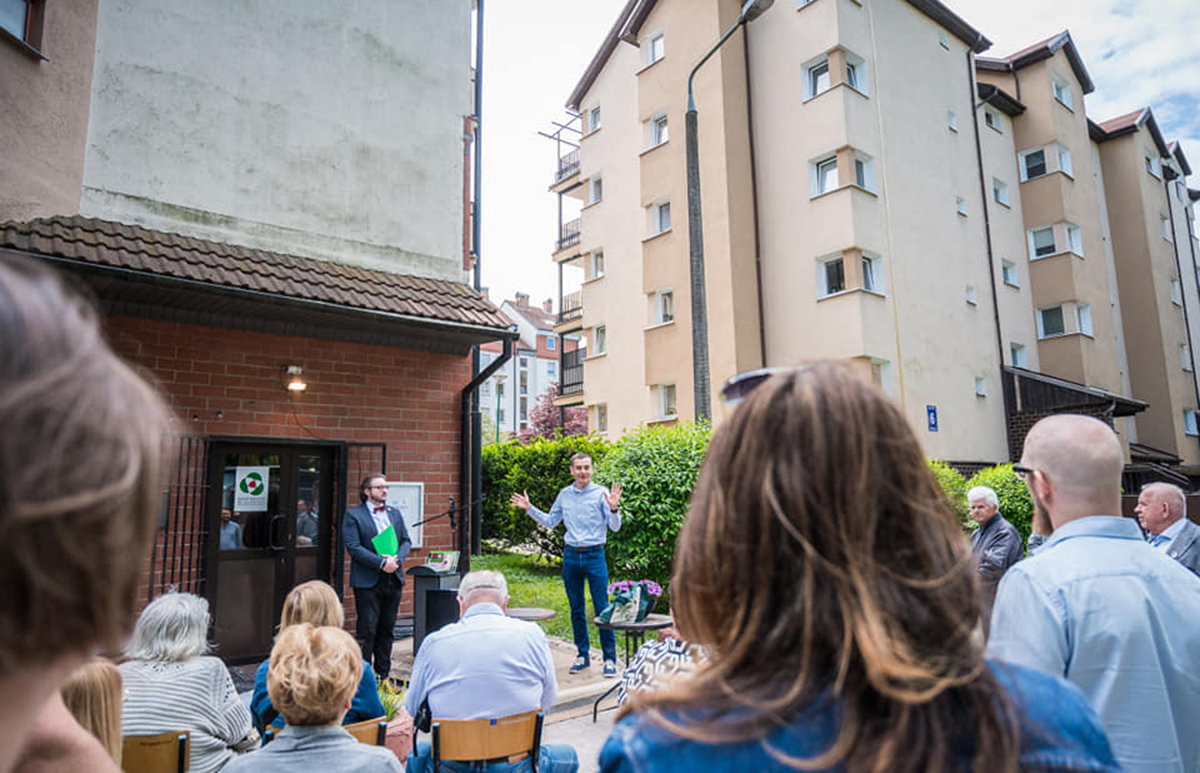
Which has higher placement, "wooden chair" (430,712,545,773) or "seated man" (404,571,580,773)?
"seated man" (404,571,580,773)

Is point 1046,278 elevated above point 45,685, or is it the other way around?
point 1046,278

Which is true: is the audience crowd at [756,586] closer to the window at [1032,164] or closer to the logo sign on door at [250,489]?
the logo sign on door at [250,489]

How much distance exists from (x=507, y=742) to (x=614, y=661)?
3.96 m

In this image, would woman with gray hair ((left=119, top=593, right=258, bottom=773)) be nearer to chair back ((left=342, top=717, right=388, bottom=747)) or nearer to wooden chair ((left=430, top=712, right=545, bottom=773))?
chair back ((left=342, top=717, right=388, bottom=747))

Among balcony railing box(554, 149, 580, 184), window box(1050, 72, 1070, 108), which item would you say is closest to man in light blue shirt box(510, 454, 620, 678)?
window box(1050, 72, 1070, 108)

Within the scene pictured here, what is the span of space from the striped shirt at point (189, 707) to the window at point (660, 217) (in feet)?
59.2

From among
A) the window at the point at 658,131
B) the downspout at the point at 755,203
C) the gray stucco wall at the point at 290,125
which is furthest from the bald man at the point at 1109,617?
the window at the point at 658,131

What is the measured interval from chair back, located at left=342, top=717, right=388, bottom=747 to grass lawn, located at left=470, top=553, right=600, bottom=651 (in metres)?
5.38

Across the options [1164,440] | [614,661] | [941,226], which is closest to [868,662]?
[614,661]

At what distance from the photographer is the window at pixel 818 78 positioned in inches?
696

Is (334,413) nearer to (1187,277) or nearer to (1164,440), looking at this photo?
(1164,440)

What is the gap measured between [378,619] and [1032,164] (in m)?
23.5

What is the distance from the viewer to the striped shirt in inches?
125

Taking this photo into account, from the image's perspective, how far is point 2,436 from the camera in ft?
1.98
